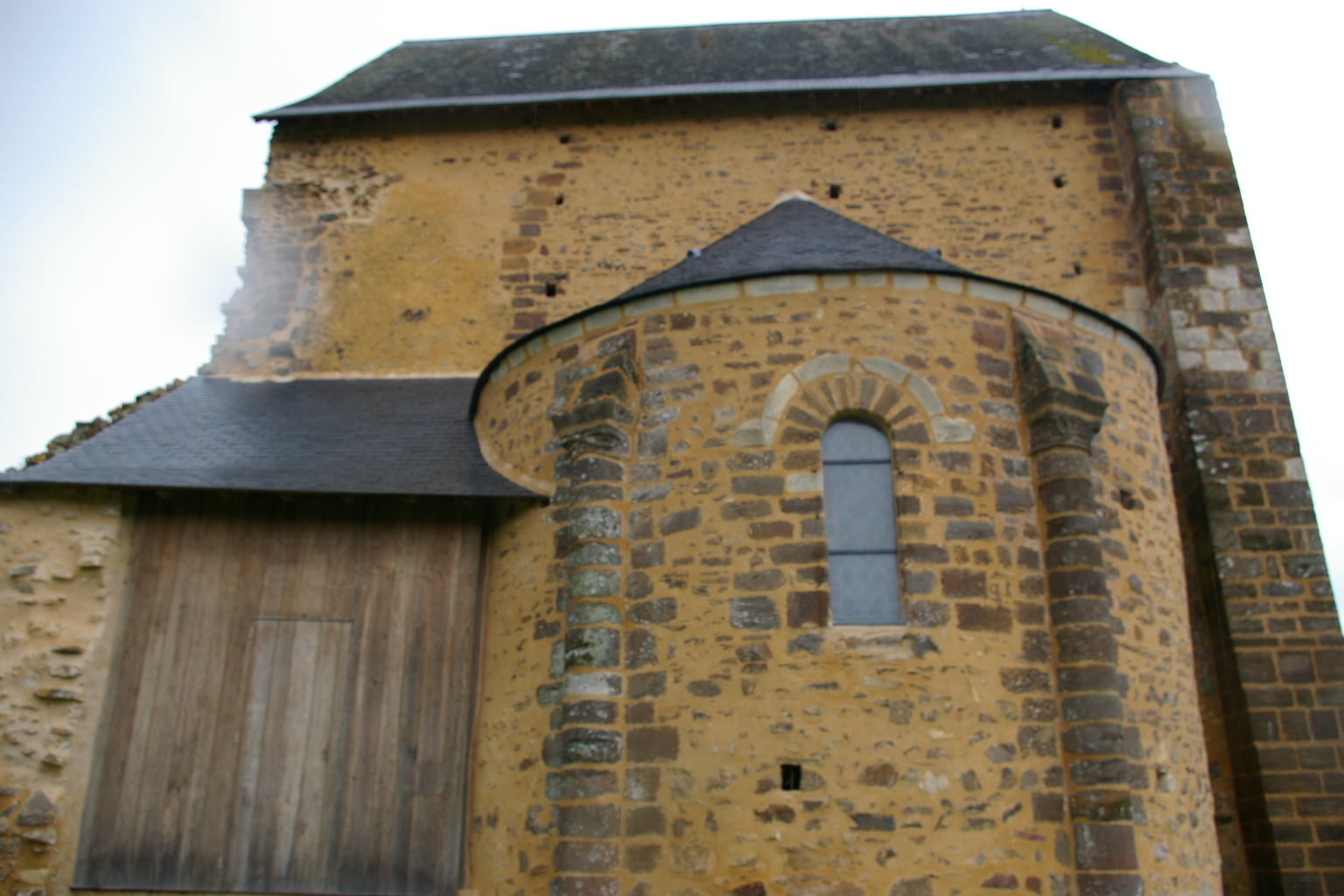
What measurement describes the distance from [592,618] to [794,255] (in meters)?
2.74

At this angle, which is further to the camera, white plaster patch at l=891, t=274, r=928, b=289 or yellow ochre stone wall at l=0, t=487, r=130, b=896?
yellow ochre stone wall at l=0, t=487, r=130, b=896

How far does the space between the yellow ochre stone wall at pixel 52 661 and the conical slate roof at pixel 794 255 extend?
4.10 metres

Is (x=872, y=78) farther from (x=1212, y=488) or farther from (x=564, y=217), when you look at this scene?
(x=1212, y=488)

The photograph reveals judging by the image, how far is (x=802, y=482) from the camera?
5824 mm

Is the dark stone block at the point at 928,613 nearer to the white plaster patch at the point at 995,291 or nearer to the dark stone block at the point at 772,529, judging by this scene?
the dark stone block at the point at 772,529

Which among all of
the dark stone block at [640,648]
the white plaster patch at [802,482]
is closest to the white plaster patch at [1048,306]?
the white plaster patch at [802,482]

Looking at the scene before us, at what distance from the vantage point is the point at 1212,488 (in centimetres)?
823

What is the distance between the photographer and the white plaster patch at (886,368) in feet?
19.8

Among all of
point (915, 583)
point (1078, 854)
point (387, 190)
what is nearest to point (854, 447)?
point (915, 583)

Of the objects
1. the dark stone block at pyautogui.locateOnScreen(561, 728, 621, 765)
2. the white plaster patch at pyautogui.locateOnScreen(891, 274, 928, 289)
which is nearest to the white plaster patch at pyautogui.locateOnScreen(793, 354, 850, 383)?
the white plaster patch at pyautogui.locateOnScreen(891, 274, 928, 289)

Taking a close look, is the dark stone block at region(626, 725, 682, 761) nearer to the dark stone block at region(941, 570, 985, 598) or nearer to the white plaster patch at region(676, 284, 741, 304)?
the dark stone block at region(941, 570, 985, 598)

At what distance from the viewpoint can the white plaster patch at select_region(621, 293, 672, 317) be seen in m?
6.43

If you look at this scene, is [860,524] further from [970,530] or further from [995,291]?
[995,291]

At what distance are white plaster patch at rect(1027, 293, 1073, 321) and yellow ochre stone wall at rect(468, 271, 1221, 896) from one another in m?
0.02
